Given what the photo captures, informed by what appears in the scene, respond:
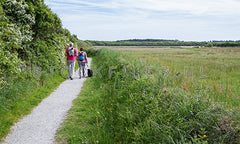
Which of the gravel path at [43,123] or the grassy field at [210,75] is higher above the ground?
the grassy field at [210,75]

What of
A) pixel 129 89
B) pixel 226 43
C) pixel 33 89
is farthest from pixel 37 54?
pixel 226 43

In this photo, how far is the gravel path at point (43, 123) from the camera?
445 centimetres

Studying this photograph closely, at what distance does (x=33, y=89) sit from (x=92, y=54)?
32.2m

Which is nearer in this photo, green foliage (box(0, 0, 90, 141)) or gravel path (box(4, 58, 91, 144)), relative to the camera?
gravel path (box(4, 58, 91, 144))

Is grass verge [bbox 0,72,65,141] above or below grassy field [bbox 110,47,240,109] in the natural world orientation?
below

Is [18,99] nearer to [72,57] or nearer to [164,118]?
[164,118]

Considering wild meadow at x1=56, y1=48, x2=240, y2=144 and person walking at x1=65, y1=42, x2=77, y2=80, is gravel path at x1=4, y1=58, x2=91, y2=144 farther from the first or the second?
person walking at x1=65, y1=42, x2=77, y2=80

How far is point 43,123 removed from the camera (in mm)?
5285

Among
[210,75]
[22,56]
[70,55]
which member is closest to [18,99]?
[22,56]

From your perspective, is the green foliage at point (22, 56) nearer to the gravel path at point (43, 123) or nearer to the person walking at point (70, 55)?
the gravel path at point (43, 123)

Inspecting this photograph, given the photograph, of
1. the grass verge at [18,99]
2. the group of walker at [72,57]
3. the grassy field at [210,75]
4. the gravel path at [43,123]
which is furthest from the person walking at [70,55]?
the gravel path at [43,123]

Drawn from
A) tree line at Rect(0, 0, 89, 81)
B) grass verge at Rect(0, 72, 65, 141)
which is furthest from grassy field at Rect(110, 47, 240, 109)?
tree line at Rect(0, 0, 89, 81)

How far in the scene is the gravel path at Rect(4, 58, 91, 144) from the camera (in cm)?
445

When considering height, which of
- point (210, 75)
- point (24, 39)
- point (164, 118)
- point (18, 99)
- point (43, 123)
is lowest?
point (43, 123)
